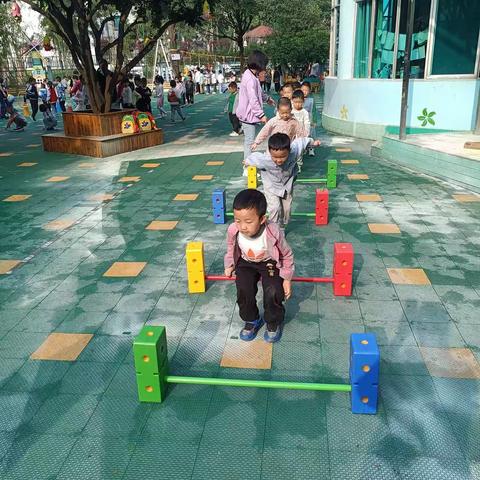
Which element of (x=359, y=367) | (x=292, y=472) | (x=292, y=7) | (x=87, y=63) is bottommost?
(x=292, y=472)

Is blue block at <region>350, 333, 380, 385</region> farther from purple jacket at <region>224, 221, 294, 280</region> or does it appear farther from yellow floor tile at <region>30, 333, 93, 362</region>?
yellow floor tile at <region>30, 333, 93, 362</region>

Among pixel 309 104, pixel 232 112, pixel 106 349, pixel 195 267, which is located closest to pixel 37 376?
pixel 106 349

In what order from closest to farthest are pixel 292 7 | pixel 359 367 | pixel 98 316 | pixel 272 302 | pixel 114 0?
pixel 359 367, pixel 272 302, pixel 98 316, pixel 114 0, pixel 292 7

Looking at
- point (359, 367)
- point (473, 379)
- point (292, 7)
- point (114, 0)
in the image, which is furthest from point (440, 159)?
point (292, 7)

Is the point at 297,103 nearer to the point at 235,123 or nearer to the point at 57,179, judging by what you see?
the point at 57,179

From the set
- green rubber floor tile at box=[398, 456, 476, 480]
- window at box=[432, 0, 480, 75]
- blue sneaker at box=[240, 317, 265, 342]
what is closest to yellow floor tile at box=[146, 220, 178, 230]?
blue sneaker at box=[240, 317, 265, 342]

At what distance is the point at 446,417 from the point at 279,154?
3059mm

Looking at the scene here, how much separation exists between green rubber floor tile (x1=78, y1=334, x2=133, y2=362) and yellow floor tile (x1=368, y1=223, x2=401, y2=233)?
12.6 feet

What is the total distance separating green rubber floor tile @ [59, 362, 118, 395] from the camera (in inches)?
137

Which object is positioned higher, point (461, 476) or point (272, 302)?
point (272, 302)

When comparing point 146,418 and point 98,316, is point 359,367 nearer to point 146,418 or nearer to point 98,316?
point 146,418

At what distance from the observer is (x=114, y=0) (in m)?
12.3

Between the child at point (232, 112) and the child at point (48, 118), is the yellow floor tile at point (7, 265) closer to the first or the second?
the child at point (232, 112)

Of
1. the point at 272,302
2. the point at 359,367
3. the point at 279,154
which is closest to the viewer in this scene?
the point at 359,367
